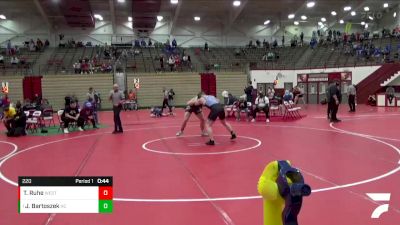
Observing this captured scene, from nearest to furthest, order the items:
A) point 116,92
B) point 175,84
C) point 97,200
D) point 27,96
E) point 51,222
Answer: point 97,200
point 51,222
point 116,92
point 27,96
point 175,84

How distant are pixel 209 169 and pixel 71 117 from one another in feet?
26.9

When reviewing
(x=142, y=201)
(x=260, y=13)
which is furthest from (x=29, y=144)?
(x=260, y=13)

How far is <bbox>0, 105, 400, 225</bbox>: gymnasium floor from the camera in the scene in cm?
445

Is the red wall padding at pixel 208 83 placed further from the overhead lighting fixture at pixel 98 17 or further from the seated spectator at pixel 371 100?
the overhead lighting fixture at pixel 98 17

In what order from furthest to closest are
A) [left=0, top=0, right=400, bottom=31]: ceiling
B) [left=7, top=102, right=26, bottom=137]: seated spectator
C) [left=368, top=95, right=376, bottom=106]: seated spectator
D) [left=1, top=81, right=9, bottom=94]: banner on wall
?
[left=0, top=0, right=400, bottom=31]: ceiling < [left=1, top=81, right=9, bottom=94]: banner on wall < [left=368, top=95, right=376, bottom=106]: seated spectator < [left=7, top=102, right=26, bottom=137]: seated spectator

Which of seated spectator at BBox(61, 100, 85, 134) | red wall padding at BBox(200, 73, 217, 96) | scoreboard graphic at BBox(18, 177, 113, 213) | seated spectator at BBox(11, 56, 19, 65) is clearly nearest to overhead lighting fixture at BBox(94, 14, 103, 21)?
seated spectator at BBox(11, 56, 19, 65)

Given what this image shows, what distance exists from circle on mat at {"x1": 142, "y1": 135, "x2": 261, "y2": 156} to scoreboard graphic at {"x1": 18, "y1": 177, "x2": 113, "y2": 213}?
→ 6780 millimetres

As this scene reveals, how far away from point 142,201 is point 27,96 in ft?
82.9

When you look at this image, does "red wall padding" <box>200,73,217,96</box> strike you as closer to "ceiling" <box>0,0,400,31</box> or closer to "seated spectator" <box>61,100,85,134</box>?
"ceiling" <box>0,0,400,31</box>

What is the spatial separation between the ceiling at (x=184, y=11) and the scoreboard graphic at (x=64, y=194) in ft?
94.2

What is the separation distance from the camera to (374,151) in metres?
8.48

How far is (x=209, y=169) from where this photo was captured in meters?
6.96

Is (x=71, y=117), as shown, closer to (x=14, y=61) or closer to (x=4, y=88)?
(x=4, y=88)

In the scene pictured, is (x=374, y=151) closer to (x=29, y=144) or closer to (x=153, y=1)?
(x=29, y=144)
